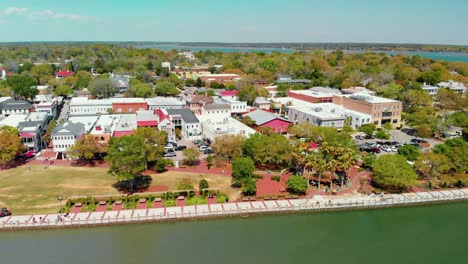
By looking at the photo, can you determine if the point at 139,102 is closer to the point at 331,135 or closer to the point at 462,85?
the point at 331,135

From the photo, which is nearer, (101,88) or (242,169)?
(242,169)

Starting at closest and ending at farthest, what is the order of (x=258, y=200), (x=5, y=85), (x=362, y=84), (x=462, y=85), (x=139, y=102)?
(x=258, y=200) < (x=139, y=102) < (x=5, y=85) < (x=462, y=85) < (x=362, y=84)

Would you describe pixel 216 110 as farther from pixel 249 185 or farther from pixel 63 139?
pixel 249 185

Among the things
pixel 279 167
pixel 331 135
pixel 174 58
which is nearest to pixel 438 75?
pixel 331 135

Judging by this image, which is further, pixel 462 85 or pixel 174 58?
pixel 174 58

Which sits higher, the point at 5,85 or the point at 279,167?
the point at 5,85

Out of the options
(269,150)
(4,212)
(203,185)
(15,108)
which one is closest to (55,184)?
(4,212)

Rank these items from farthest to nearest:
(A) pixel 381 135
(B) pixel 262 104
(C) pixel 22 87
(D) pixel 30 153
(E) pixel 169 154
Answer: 1. (B) pixel 262 104
2. (C) pixel 22 87
3. (A) pixel 381 135
4. (E) pixel 169 154
5. (D) pixel 30 153

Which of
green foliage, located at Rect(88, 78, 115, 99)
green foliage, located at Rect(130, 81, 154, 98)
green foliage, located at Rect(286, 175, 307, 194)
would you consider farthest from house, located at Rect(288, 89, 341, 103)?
green foliage, located at Rect(286, 175, 307, 194)
